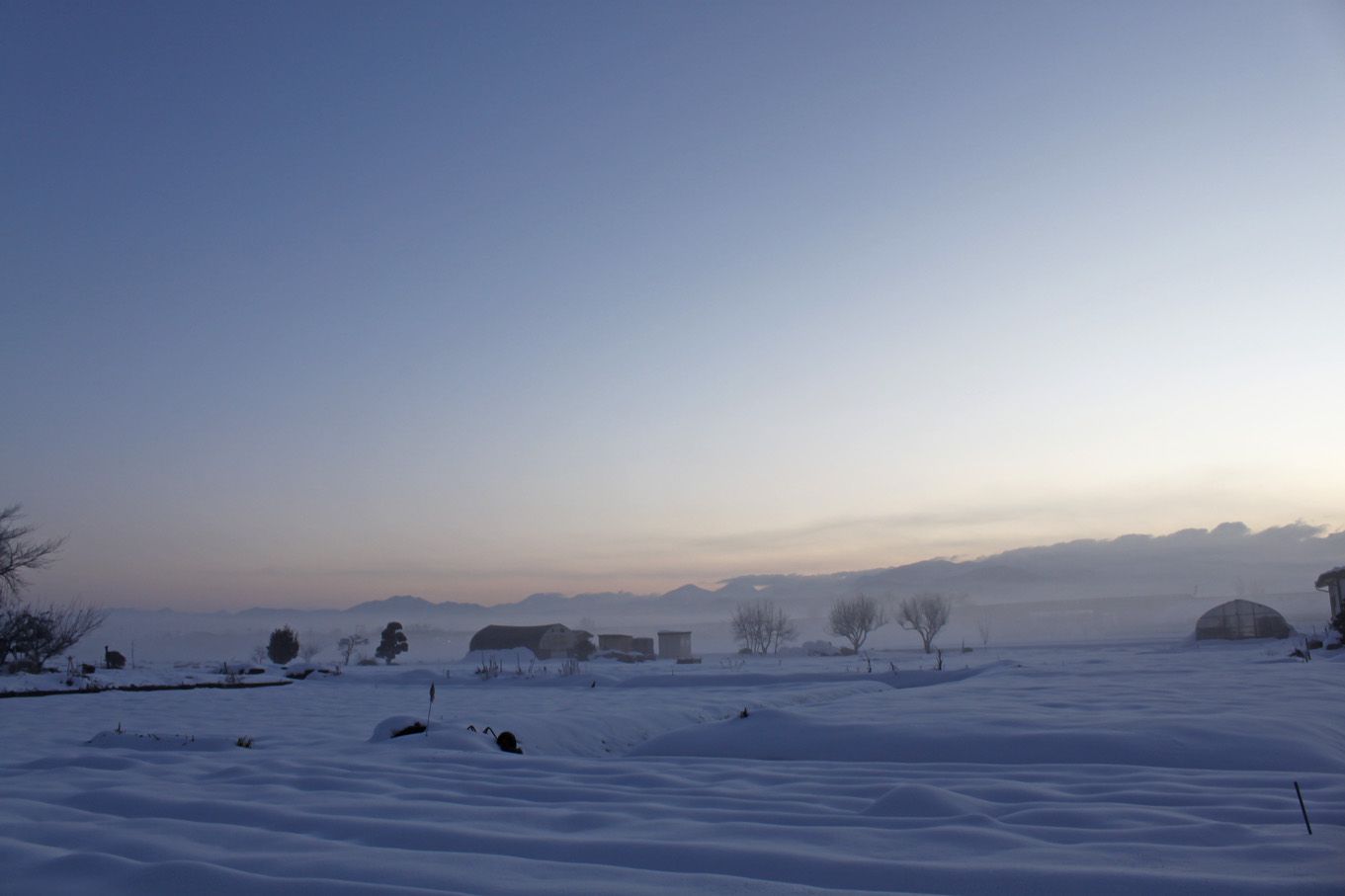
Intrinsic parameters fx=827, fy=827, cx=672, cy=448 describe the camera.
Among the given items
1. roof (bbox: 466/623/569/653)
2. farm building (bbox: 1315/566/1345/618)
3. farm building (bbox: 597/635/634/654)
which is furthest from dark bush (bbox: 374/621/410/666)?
farm building (bbox: 1315/566/1345/618)

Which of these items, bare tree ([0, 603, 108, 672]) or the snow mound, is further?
bare tree ([0, 603, 108, 672])

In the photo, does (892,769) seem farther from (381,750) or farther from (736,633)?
(736,633)

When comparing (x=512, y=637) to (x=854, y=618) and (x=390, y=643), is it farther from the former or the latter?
(x=854, y=618)

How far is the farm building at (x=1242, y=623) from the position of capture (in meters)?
42.2

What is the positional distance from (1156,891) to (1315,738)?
13.1 feet

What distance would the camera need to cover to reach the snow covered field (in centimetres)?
263

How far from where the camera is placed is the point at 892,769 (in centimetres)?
493

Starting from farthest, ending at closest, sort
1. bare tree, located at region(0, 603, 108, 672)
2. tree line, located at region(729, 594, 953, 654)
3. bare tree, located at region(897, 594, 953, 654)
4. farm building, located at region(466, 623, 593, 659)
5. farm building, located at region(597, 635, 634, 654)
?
1. tree line, located at region(729, 594, 953, 654)
2. bare tree, located at region(897, 594, 953, 654)
3. farm building, located at region(597, 635, 634, 654)
4. farm building, located at region(466, 623, 593, 659)
5. bare tree, located at region(0, 603, 108, 672)

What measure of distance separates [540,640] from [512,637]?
3493mm

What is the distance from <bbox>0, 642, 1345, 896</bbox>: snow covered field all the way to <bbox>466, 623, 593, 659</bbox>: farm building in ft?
165

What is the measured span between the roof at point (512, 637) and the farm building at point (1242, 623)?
39.6 m

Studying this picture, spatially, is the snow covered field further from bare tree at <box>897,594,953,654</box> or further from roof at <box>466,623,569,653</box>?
bare tree at <box>897,594,953,654</box>

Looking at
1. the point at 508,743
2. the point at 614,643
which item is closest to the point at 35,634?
the point at 508,743

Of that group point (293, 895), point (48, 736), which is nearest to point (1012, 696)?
point (293, 895)
